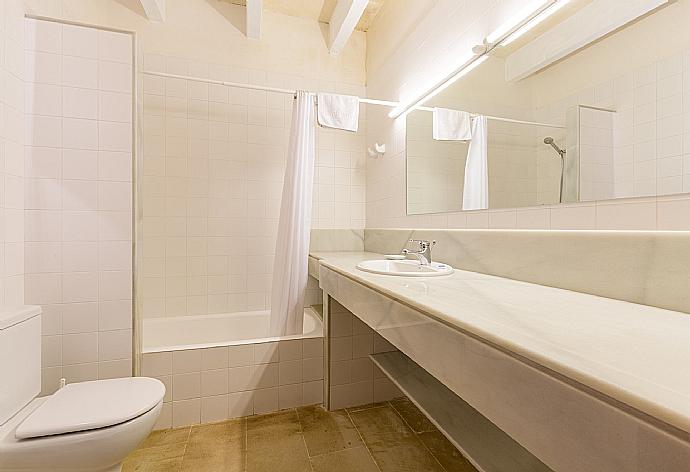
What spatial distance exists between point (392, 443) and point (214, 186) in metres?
2.00

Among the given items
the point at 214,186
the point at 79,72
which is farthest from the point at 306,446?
the point at 79,72

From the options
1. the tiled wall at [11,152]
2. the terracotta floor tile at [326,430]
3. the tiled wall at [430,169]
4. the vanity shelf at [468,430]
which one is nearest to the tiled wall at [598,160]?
the tiled wall at [430,169]

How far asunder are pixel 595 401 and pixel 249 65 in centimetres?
281

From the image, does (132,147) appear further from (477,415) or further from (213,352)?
(477,415)

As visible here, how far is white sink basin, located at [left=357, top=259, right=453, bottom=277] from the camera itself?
129cm

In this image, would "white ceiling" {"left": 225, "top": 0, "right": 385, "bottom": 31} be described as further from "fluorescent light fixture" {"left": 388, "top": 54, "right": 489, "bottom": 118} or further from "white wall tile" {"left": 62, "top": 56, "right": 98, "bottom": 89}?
"white wall tile" {"left": 62, "top": 56, "right": 98, "bottom": 89}

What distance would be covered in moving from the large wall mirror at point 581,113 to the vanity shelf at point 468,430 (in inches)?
29.5

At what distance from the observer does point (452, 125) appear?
1.77 m

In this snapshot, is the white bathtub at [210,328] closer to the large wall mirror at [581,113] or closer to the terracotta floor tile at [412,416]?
the terracotta floor tile at [412,416]

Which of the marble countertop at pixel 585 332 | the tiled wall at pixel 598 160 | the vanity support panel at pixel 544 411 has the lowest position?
the vanity support panel at pixel 544 411

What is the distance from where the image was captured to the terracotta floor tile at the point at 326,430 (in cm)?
161

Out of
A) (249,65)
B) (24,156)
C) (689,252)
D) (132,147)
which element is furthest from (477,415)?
(249,65)

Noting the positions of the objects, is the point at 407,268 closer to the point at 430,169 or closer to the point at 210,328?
the point at 430,169

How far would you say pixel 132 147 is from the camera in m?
1.63
